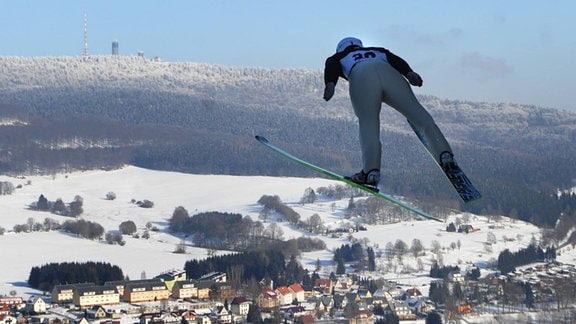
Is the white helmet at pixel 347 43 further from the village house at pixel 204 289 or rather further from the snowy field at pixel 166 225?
the snowy field at pixel 166 225

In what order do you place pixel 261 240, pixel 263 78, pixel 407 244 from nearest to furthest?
pixel 407 244
pixel 261 240
pixel 263 78

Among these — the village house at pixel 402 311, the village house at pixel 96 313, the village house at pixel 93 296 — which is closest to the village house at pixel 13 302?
the village house at pixel 93 296

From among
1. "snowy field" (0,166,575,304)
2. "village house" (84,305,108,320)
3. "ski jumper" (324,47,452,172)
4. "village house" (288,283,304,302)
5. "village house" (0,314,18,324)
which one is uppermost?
"snowy field" (0,166,575,304)

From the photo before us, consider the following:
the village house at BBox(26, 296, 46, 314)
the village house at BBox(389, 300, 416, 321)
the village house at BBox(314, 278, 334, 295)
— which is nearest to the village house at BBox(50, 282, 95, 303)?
the village house at BBox(26, 296, 46, 314)

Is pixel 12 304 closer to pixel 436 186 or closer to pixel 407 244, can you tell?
pixel 407 244

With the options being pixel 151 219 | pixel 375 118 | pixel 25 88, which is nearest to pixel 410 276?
pixel 151 219

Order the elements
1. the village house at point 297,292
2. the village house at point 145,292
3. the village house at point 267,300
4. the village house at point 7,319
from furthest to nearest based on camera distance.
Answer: the village house at point 297,292 → the village house at point 145,292 → the village house at point 267,300 → the village house at point 7,319

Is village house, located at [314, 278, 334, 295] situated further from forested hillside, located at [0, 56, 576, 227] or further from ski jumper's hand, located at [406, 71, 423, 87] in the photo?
ski jumper's hand, located at [406, 71, 423, 87]
